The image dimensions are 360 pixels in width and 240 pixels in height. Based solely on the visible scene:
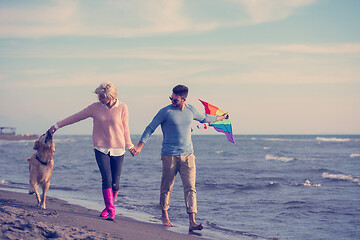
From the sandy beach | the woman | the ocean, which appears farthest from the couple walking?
the ocean

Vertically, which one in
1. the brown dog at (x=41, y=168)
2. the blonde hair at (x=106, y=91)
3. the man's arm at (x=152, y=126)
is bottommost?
the brown dog at (x=41, y=168)

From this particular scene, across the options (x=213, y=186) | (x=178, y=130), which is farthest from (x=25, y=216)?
(x=213, y=186)

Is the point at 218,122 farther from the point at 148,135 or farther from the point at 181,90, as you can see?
the point at 148,135

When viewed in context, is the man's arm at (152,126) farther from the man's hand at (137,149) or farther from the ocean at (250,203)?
the ocean at (250,203)

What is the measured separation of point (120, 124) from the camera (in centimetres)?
561

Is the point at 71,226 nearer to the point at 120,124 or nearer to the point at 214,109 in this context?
the point at 120,124

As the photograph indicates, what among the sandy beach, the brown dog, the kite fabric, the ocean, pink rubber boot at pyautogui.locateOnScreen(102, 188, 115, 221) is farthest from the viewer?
the ocean

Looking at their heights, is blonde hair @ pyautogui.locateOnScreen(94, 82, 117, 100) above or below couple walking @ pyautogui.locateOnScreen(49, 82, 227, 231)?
above

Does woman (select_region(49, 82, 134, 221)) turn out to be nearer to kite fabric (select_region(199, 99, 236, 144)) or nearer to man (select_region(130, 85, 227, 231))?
man (select_region(130, 85, 227, 231))

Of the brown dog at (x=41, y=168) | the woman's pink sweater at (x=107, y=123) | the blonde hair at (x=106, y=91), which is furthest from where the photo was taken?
the brown dog at (x=41, y=168)

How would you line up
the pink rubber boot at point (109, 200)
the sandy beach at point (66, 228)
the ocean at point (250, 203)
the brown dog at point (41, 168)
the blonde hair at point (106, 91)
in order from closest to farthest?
1. the sandy beach at point (66, 228)
2. the blonde hair at point (106, 91)
3. the pink rubber boot at point (109, 200)
4. the brown dog at point (41, 168)
5. the ocean at point (250, 203)

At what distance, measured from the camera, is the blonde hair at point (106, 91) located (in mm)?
5419

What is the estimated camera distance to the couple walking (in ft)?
17.9

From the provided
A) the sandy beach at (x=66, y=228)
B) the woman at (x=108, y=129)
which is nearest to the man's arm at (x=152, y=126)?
the woman at (x=108, y=129)
